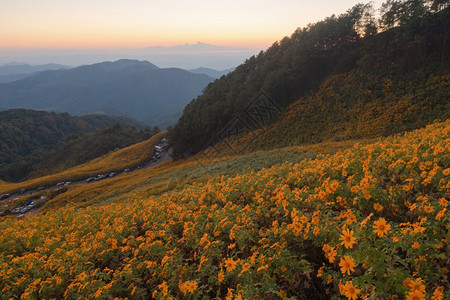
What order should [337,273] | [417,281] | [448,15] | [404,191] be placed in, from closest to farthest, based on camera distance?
[417,281], [337,273], [404,191], [448,15]

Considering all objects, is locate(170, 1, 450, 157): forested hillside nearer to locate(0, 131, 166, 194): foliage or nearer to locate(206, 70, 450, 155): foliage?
locate(206, 70, 450, 155): foliage

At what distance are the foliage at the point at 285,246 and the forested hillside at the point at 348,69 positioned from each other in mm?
23041

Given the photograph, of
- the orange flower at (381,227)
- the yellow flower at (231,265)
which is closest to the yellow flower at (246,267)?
the yellow flower at (231,265)

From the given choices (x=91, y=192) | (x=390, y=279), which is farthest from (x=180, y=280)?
(x=91, y=192)

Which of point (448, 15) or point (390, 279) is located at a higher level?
point (448, 15)

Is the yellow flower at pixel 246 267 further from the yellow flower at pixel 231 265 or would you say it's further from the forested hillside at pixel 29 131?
the forested hillside at pixel 29 131

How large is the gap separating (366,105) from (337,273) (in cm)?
3167

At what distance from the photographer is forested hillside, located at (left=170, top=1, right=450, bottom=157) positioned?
29.7m

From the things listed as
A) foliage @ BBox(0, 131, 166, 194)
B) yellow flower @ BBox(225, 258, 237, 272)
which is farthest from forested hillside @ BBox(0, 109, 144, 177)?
yellow flower @ BBox(225, 258, 237, 272)

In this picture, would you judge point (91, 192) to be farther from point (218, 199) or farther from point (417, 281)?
point (417, 281)

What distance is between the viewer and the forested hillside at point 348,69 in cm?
2967

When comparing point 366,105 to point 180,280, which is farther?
point 366,105

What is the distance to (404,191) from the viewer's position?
4.78 meters

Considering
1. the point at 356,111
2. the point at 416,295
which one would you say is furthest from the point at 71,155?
the point at 416,295
